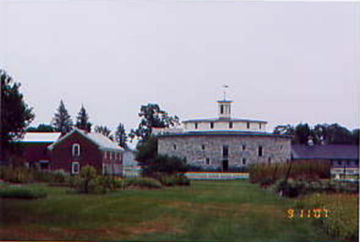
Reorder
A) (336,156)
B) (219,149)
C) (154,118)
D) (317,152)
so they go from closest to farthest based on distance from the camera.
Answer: (336,156), (154,118), (317,152), (219,149)

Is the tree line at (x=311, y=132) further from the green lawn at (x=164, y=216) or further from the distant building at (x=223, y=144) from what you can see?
the green lawn at (x=164, y=216)

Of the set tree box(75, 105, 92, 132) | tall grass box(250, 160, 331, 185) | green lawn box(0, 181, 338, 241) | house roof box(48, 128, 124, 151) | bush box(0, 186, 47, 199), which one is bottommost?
green lawn box(0, 181, 338, 241)

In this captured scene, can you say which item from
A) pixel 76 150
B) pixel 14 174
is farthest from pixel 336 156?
pixel 14 174

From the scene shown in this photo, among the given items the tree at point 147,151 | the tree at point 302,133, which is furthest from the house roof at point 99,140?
the tree at point 302,133

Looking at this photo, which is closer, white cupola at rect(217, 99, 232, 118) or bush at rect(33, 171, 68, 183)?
white cupola at rect(217, 99, 232, 118)

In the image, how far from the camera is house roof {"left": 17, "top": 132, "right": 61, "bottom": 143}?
12141mm

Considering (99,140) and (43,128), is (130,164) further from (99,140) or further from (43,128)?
(43,128)

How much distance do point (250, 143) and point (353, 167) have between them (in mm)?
1920

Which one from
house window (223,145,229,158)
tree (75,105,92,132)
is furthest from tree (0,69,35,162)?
house window (223,145,229,158)

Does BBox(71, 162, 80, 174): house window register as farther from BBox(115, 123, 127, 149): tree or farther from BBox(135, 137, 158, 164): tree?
BBox(135, 137, 158, 164): tree

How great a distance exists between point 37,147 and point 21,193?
2.99 feet

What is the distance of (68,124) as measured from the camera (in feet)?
39.9

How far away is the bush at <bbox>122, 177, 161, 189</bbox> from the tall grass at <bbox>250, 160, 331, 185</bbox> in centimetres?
181

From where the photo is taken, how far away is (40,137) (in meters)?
12.2
